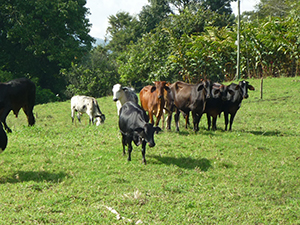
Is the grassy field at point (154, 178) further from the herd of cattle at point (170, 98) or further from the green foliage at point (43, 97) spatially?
the green foliage at point (43, 97)

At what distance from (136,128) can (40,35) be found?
25384 mm

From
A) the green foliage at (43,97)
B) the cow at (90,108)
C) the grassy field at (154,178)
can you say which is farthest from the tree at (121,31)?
the grassy field at (154,178)

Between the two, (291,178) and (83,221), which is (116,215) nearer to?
(83,221)

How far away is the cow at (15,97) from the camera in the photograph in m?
11.5

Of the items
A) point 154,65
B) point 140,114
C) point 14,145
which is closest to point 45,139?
point 14,145

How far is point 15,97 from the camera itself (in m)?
11.8

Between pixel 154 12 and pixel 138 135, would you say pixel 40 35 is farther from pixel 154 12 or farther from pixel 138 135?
pixel 138 135

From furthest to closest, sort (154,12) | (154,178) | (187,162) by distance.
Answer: (154,12)
(187,162)
(154,178)

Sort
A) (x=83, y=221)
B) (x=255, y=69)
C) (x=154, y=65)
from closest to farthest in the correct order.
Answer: (x=83, y=221)
(x=255, y=69)
(x=154, y=65)

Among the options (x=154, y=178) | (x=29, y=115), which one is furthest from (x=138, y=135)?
(x=29, y=115)

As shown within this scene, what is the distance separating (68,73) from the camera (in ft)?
99.9

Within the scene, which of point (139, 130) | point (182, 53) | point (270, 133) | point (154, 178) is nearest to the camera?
point (154, 178)

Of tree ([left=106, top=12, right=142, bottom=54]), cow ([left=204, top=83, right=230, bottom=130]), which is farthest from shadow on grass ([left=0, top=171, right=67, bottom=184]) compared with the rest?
tree ([left=106, top=12, right=142, bottom=54])

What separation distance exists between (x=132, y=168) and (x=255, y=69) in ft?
64.7
